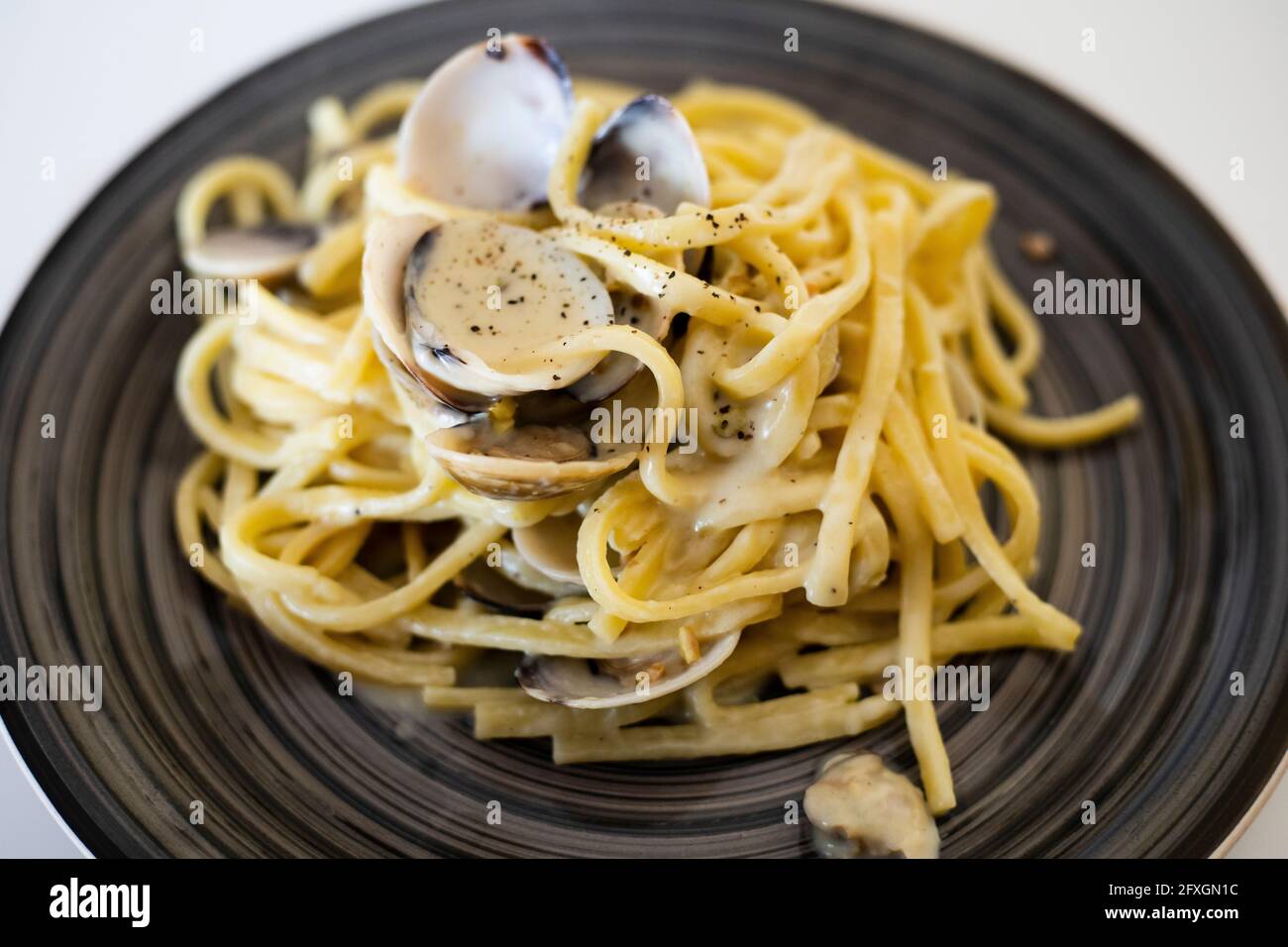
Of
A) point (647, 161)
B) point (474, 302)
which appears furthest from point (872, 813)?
point (647, 161)

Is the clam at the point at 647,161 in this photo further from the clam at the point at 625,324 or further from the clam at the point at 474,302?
the clam at the point at 474,302
